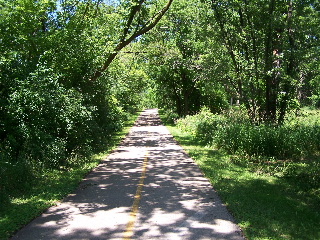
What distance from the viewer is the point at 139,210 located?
6.63 m

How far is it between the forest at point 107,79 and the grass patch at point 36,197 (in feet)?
0.35

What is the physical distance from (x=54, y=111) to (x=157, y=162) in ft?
13.6

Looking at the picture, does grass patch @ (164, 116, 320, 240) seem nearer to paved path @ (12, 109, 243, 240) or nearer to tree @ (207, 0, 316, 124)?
paved path @ (12, 109, 243, 240)

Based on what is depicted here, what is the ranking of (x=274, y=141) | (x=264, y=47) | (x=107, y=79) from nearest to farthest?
(x=274, y=141) < (x=264, y=47) < (x=107, y=79)

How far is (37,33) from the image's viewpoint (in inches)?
493

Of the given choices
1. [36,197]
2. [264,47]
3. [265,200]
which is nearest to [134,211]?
[36,197]

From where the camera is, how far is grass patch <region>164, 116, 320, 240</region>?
555 cm

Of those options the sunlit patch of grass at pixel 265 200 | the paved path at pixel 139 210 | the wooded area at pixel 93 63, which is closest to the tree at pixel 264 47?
the wooded area at pixel 93 63

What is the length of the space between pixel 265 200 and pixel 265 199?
0.27 feet

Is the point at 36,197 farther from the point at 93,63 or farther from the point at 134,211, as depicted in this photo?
the point at 93,63

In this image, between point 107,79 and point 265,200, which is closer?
point 265,200

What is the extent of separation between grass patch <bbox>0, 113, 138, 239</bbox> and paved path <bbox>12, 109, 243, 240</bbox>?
198mm

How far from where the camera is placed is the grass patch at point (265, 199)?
5546 millimetres

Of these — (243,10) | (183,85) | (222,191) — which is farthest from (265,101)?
(183,85)
